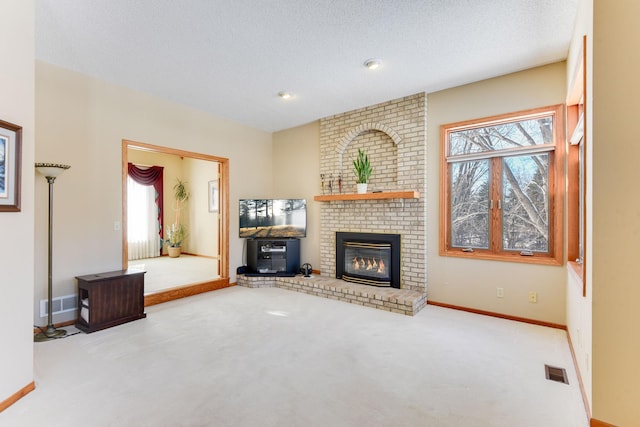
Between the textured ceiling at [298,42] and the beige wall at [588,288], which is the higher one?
the textured ceiling at [298,42]

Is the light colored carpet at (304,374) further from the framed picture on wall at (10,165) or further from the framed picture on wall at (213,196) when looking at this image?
the framed picture on wall at (213,196)

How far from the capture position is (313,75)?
3.50 meters

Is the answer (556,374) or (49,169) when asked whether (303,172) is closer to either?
(49,169)

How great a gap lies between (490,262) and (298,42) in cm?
326

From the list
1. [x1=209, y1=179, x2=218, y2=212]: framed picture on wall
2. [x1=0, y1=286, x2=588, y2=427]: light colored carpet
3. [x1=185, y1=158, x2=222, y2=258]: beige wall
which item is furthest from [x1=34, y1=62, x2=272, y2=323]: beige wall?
[x1=185, y1=158, x2=222, y2=258]: beige wall

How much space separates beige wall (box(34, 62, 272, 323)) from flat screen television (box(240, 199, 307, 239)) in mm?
1508

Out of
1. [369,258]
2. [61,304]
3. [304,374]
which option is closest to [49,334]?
[61,304]

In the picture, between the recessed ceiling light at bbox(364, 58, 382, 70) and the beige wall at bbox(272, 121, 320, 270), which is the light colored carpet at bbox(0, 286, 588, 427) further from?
the recessed ceiling light at bbox(364, 58, 382, 70)

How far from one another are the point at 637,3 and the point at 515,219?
2.39 meters

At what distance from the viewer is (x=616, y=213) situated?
5.54ft

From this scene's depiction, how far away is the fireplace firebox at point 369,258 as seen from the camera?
14.2 feet

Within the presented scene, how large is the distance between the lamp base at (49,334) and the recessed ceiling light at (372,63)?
4157 mm

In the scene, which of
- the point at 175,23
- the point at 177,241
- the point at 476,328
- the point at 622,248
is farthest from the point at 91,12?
the point at 177,241

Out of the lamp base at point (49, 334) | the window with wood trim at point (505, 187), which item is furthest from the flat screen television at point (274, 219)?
the lamp base at point (49, 334)
